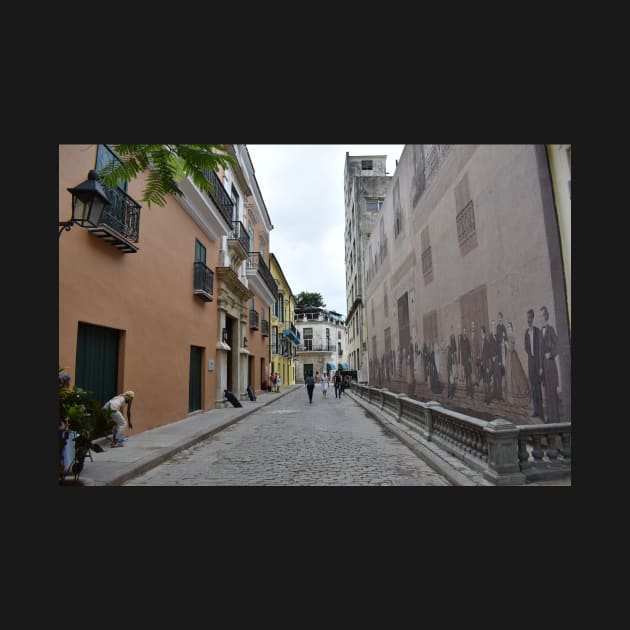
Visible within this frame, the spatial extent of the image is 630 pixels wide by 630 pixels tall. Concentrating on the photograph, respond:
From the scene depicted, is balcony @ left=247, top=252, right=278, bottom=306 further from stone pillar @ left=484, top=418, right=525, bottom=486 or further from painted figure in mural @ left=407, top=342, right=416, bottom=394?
stone pillar @ left=484, top=418, right=525, bottom=486

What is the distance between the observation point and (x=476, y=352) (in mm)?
8984

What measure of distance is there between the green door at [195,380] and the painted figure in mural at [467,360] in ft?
27.6

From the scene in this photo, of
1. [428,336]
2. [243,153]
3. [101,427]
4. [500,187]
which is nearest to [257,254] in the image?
[243,153]

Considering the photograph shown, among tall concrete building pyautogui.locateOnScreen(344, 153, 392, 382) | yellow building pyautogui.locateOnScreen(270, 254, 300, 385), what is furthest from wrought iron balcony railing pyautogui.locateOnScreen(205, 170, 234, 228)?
tall concrete building pyautogui.locateOnScreen(344, 153, 392, 382)

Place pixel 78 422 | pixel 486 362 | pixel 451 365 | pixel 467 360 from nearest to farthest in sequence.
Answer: pixel 78 422 < pixel 486 362 < pixel 467 360 < pixel 451 365

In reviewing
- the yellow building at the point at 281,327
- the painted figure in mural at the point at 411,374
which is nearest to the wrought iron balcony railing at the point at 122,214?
the painted figure in mural at the point at 411,374

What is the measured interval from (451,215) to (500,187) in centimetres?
271

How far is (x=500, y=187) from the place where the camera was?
297 inches

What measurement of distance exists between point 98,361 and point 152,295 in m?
2.57

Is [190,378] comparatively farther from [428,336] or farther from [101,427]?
[101,427]

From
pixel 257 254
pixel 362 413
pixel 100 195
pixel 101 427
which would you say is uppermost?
pixel 257 254

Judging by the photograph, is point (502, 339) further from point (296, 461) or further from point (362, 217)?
point (362, 217)

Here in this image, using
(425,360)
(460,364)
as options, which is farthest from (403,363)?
(460,364)

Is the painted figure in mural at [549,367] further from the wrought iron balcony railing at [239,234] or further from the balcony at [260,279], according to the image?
the balcony at [260,279]
